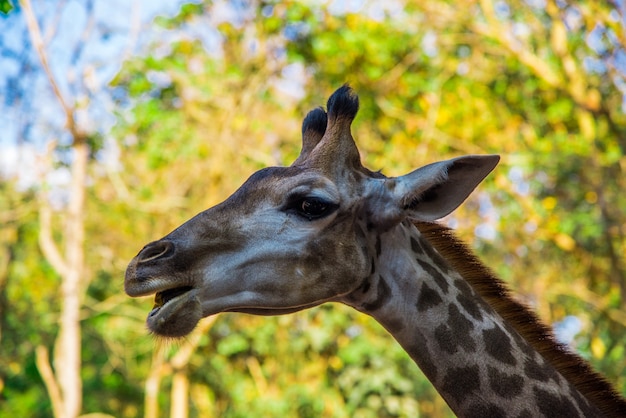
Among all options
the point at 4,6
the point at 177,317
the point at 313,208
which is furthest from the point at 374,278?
the point at 4,6

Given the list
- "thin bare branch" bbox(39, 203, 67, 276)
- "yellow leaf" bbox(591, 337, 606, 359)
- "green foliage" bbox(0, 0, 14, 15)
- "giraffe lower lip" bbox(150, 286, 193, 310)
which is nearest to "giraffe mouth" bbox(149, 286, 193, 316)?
"giraffe lower lip" bbox(150, 286, 193, 310)

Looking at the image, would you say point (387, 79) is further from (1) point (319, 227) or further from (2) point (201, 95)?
(1) point (319, 227)

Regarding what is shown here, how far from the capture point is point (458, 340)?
3307mm

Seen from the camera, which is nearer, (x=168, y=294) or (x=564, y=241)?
(x=168, y=294)

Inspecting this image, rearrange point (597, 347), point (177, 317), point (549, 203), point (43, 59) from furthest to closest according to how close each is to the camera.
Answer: point (597, 347), point (549, 203), point (43, 59), point (177, 317)

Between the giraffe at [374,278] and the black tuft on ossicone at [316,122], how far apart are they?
36 cm

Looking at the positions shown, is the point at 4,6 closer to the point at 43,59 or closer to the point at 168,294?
the point at 168,294

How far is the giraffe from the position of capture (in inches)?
126

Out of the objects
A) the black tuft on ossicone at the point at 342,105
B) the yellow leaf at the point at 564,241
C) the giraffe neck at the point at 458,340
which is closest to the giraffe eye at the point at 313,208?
the giraffe neck at the point at 458,340

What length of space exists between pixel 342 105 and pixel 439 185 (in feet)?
1.97

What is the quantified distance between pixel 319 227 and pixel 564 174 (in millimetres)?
9650

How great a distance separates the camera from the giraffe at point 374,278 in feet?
10.5

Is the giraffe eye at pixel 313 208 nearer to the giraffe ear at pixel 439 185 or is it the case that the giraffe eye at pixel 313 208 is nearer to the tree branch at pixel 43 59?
the giraffe ear at pixel 439 185

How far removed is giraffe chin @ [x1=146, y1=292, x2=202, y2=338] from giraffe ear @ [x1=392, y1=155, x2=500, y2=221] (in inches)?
35.3
